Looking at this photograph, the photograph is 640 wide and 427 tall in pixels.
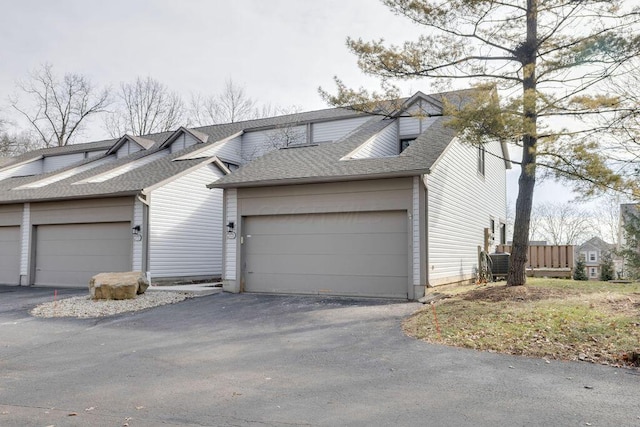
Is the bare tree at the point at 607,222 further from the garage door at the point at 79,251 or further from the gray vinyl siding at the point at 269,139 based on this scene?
the garage door at the point at 79,251

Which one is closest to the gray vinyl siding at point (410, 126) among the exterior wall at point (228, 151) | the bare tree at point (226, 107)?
the exterior wall at point (228, 151)

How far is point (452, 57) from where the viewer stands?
37.0 feet

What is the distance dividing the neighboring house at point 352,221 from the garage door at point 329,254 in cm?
2

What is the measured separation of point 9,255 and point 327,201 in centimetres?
1224

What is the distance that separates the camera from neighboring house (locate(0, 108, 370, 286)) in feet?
47.5

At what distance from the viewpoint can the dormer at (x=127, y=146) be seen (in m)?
22.1

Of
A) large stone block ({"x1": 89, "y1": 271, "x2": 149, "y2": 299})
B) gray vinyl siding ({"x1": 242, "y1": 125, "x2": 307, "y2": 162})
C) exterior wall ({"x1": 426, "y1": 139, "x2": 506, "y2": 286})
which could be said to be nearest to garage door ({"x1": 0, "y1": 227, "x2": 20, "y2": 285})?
large stone block ({"x1": 89, "y1": 271, "x2": 149, "y2": 299})

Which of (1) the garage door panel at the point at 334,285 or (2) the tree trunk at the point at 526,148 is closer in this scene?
(2) the tree trunk at the point at 526,148

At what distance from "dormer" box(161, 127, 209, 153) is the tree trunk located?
44.4 feet

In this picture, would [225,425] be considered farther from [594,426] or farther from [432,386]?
[594,426]

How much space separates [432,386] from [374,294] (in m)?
6.25

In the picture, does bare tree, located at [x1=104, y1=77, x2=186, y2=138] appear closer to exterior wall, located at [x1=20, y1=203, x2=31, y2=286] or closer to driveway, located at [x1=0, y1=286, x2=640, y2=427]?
exterior wall, located at [x1=20, y1=203, x2=31, y2=286]

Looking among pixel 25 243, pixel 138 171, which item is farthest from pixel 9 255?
pixel 138 171

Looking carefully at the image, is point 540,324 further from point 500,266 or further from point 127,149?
point 127,149
